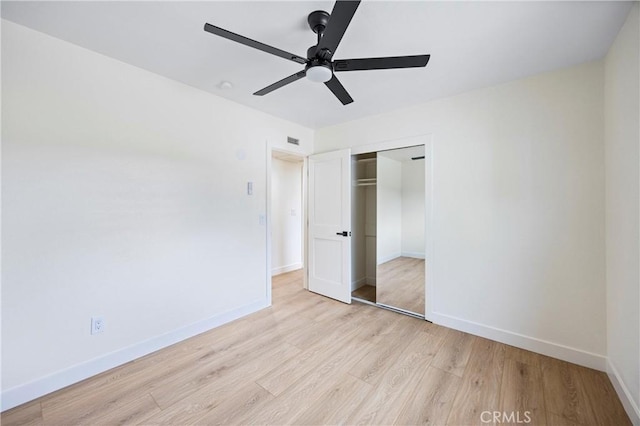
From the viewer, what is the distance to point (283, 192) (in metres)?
5.02

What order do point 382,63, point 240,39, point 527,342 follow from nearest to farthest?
point 240,39
point 382,63
point 527,342

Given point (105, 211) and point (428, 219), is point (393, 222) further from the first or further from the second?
point (105, 211)

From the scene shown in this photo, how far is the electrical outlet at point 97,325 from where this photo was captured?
2.00 metres

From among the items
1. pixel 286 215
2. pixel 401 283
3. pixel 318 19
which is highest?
pixel 318 19

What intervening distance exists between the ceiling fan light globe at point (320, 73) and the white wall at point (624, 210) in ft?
5.98

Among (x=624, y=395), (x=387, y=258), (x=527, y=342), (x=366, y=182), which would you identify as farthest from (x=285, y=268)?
(x=624, y=395)

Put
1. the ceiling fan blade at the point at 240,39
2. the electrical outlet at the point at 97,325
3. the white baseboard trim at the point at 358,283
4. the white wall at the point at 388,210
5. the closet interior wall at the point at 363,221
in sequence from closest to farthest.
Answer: the ceiling fan blade at the point at 240,39
the electrical outlet at the point at 97,325
the white wall at the point at 388,210
the closet interior wall at the point at 363,221
the white baseboard trim at the point at 358,283

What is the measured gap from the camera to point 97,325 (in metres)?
2.02

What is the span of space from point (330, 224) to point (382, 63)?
2.34 metres

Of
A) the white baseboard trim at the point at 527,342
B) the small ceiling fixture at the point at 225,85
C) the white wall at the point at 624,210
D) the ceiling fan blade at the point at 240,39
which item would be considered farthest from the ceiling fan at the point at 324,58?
the white baseboard trim at the point at 527,342

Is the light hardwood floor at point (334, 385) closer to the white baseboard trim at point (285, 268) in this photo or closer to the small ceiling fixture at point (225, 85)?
the white baseboard trim at point (285, 268)

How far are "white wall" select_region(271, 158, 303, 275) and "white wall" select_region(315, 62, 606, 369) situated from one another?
275 centimetres

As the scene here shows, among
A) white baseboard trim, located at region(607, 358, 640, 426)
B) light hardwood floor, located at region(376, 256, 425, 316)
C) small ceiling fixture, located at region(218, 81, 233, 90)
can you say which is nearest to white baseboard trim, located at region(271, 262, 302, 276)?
light hardwood floor, located at region(376, 256, 425, 316)

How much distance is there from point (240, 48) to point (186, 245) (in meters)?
1.87
